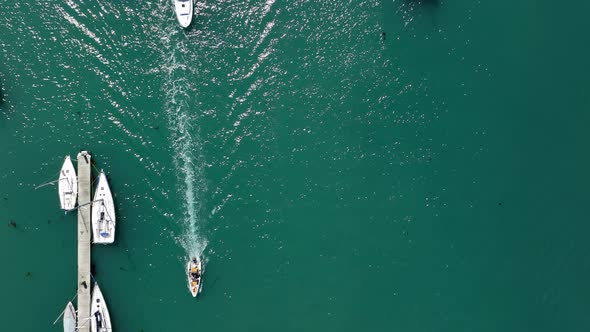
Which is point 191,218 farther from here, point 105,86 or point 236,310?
point 105,86

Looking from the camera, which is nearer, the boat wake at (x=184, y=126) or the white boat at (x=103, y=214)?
the white boat at (x=103, y=214)

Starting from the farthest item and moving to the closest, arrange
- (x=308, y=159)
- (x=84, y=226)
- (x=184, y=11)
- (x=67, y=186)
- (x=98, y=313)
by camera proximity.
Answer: (x=308, y=159), (x=184, y=11), (x=98, y=313), (x=84, y=226), (x=67, y=186)

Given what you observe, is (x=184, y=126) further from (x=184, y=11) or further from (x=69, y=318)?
(x=69, y=318)

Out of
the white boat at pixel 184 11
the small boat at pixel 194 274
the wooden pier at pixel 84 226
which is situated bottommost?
the small boat at pixel 194 274

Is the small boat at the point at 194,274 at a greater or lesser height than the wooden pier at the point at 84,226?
lesser

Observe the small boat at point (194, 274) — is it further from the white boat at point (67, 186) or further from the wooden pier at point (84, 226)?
the white boat at point (67, 186)

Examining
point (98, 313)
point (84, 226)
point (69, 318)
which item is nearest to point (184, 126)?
point (84, 226)

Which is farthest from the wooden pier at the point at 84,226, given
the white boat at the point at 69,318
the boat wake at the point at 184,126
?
the boat wake at the point at 184,126

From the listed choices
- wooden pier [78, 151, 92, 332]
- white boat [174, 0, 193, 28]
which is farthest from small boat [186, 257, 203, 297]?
white boat [174, 0, 193, 28]
